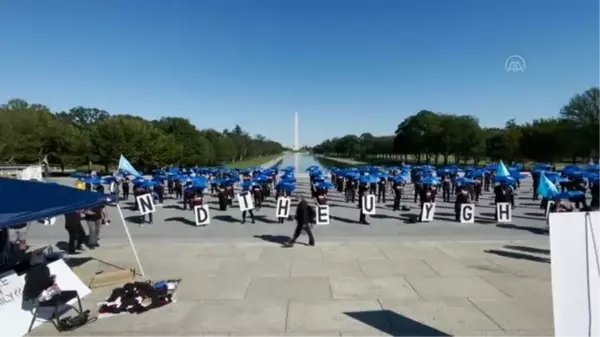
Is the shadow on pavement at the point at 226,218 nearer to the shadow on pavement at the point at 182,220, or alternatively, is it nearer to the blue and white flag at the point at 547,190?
the shadow on pavement at the point at 182,220

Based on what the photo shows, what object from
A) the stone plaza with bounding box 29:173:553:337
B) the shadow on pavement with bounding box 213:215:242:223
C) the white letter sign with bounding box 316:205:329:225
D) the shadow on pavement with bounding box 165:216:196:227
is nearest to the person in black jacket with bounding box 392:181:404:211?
the stone plaza with bounding box 29:173:553:337

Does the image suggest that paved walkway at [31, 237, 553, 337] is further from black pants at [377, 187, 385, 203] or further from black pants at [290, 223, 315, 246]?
black pants at [377, 187, 385, 203]

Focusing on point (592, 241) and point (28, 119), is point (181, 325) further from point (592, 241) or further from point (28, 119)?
point (28, 119)

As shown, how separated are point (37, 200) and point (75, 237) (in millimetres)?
5322

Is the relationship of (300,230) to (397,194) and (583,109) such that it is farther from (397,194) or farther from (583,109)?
(583,109)

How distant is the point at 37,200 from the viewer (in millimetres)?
8539

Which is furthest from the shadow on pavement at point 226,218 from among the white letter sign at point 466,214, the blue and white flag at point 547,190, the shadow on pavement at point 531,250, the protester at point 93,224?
the blue and white flag at point 547,190

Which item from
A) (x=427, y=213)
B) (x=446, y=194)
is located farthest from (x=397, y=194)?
(x=446, y=194)

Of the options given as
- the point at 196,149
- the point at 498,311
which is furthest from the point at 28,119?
the point at 498,311

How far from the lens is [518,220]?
1941 centimetres

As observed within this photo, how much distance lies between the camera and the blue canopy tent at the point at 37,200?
7.68 m

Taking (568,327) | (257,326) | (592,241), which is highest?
(592,241)

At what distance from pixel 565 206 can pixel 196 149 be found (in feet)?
238

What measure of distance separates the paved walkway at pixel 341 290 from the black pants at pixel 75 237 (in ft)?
2.11
